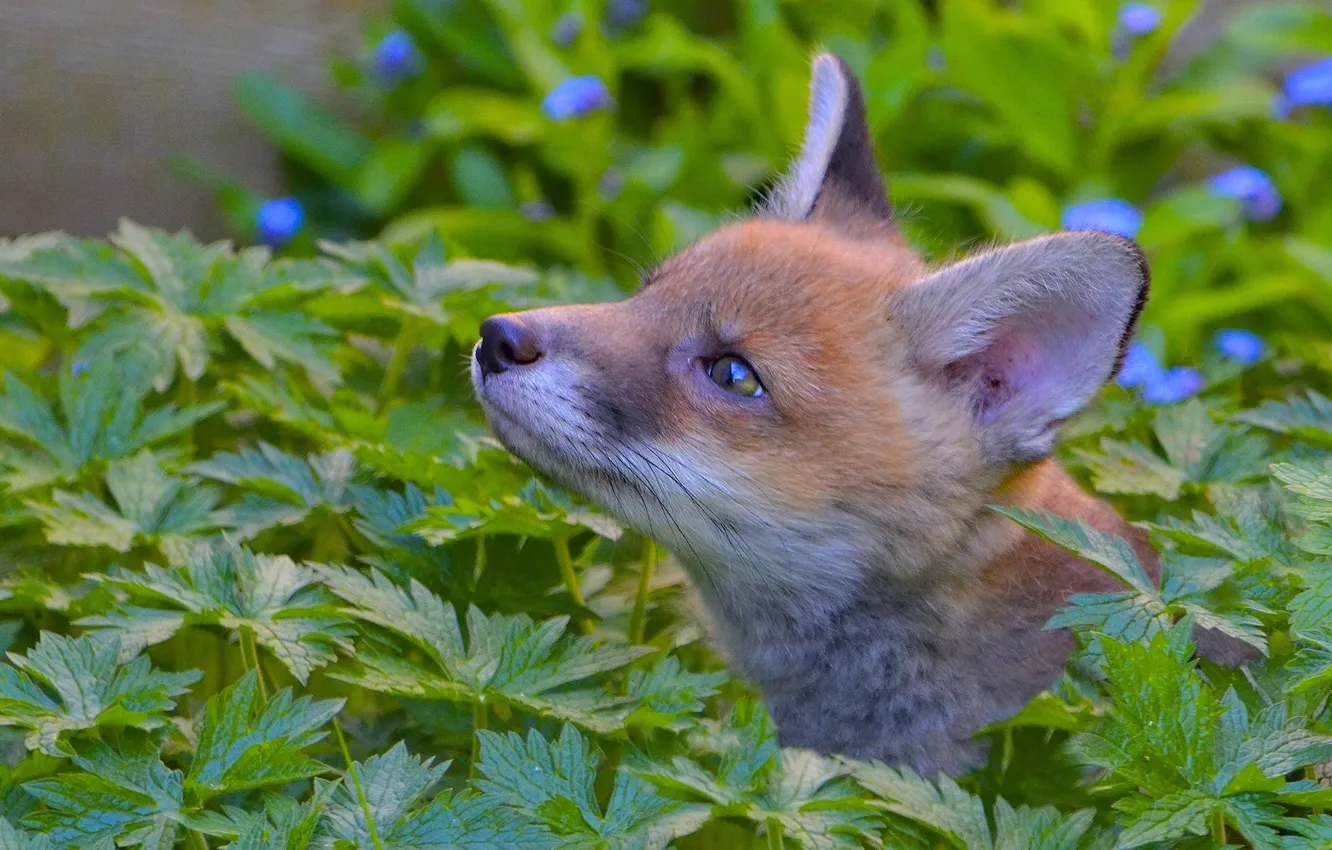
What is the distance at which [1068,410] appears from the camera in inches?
117

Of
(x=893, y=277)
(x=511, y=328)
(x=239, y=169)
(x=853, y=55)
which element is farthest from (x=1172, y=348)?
(x=239, y=169)

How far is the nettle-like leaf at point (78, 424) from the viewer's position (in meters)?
3.22

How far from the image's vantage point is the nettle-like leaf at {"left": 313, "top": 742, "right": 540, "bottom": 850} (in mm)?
2158

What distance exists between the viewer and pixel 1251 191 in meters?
5.96

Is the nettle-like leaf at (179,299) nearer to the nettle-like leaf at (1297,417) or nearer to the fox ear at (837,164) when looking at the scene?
the fox ear at (837,164)

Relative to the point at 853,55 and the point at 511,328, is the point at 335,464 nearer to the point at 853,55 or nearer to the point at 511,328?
the point at 511,328

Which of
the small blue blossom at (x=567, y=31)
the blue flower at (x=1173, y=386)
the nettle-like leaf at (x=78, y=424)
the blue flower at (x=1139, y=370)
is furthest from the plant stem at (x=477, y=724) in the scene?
the small blue blossom at (x=567, y=31)

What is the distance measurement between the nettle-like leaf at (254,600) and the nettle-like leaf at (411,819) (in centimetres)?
28

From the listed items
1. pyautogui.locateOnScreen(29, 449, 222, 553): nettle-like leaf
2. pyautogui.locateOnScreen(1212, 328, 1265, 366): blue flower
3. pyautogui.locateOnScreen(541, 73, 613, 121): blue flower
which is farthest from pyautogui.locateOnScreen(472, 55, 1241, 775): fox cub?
pyautogui.locateOnScreen(541, 73, 613, 121): blue flower

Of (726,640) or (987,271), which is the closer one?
(987,271)

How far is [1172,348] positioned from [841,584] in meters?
3.36

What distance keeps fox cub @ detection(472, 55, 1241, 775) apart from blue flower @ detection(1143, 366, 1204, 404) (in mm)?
1289

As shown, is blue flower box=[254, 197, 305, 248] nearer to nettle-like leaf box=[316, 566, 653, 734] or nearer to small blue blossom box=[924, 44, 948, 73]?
small blue blossom box=[924, 44, 948, 73]

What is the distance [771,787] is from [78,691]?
119cm
